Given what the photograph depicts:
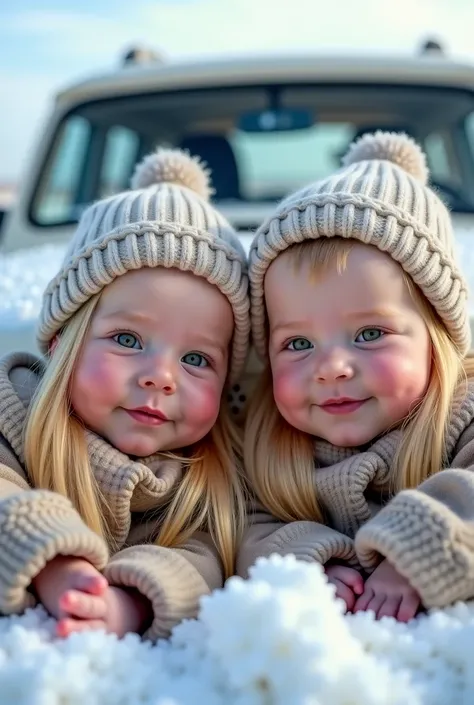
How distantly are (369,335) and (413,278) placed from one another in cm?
12

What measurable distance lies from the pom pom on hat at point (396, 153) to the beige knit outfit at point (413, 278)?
114mm

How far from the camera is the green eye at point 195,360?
1.29 meters

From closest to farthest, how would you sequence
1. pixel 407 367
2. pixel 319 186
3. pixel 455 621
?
pixel 455 621
pixel 407 367
pixel 319 186

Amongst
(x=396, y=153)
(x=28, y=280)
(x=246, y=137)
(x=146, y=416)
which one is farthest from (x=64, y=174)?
(x=146, y=416)

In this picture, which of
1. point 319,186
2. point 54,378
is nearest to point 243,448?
point 54,378

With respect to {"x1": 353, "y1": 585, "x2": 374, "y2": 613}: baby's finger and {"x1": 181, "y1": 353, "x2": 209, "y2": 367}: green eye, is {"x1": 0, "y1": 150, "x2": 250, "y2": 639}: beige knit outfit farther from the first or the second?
{"x1": 353, "y1": 585, "x2": 374, "y2": 613}: baby's finger

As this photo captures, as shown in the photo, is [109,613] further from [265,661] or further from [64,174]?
[64,174]

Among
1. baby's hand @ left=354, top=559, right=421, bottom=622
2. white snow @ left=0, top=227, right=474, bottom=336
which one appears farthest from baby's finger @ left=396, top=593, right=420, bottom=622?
white snow @ left=0, top=227, right=474, bottom=336

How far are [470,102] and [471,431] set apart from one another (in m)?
1.73

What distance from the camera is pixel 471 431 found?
1.23 meters

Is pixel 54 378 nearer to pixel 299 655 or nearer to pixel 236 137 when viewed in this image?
pixel 299 655

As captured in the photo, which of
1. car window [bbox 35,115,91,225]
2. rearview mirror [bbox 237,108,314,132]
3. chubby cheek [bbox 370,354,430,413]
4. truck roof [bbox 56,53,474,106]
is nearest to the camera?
chubby cheek [bbox 370,354,430,413]

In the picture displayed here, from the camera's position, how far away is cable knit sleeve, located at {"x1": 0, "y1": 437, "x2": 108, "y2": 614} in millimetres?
922

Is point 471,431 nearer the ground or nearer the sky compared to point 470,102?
nearer the ground
